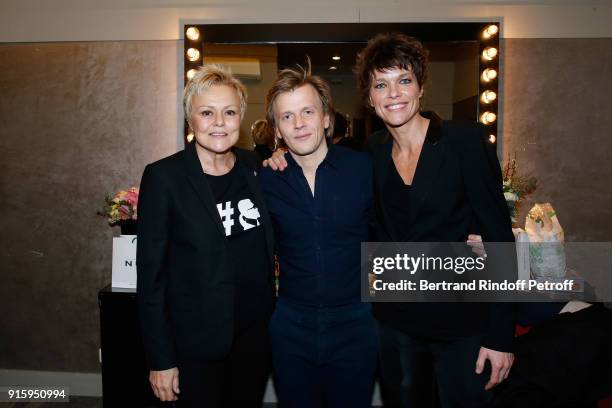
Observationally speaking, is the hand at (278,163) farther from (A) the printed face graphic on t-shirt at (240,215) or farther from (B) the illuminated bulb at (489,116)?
(B) the illuminated bulb at (489,116)

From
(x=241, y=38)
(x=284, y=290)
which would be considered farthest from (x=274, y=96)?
(x=241, y=38)

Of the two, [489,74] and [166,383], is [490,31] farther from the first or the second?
[166,383]

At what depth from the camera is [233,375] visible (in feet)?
5.64

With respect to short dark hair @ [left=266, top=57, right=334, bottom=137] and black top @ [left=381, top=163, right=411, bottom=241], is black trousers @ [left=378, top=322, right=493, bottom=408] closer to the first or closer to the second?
black top @ [left=381, top=163, right=411, bottom=241]

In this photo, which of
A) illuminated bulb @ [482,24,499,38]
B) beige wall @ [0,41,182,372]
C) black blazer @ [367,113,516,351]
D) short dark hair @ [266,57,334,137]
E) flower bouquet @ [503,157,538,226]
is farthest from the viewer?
beige wall @ [0,41,182,372]

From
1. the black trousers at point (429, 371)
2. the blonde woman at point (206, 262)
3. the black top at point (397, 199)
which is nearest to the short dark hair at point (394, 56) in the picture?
the black top at point (397, 199)

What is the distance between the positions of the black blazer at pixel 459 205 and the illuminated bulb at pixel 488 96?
1490mm

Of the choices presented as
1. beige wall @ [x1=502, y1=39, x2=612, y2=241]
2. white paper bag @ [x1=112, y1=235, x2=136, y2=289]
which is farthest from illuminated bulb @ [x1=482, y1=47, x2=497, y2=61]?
white paper bag @ [x1=112, y1=235, x2=136, y2=289]

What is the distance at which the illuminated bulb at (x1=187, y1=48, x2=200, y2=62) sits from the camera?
2900 mm

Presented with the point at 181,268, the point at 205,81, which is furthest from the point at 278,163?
the point at 181,268

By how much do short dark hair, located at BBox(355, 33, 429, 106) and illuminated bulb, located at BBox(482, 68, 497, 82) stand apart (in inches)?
57.5

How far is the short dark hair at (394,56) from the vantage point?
61.6 inches

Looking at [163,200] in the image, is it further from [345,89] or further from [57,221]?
[57,221]

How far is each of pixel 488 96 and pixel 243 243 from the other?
208cm
